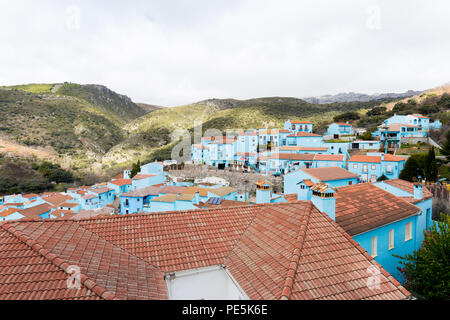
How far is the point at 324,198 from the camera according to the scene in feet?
24.3

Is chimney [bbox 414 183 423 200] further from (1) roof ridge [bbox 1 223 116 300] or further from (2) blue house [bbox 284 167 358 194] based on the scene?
(1) roof ridge [bbox 1 223 116 300]

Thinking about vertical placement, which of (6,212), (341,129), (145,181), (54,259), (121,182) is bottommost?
(6,212)

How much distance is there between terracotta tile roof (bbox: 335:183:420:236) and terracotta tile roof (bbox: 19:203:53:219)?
33605 mm

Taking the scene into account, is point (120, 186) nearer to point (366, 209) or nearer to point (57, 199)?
point (57, 199)

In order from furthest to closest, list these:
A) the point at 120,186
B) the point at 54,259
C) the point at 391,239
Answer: the point at 120,186 < the point at 391,239 < the point at 54,259

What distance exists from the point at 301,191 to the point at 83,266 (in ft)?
28.3

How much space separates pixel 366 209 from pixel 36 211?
37.0 metres

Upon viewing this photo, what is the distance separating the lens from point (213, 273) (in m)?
5.78

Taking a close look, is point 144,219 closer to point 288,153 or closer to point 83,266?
point 83,266

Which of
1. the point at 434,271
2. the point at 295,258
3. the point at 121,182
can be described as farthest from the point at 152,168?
the point at 295,258

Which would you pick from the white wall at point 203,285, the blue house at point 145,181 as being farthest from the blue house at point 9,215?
the white wall at point 203,285

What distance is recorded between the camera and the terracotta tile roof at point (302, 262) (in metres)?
4.56

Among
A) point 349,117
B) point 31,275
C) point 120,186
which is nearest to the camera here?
point 31,275

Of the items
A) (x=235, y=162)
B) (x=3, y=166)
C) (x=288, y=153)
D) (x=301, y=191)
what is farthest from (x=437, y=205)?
(x=3, y=166)
